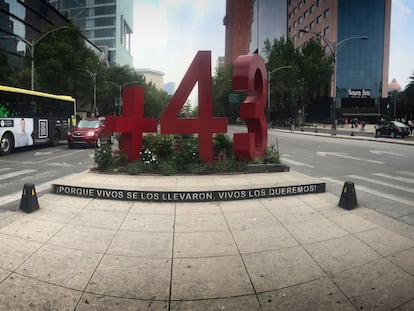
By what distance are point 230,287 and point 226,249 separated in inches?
44.5

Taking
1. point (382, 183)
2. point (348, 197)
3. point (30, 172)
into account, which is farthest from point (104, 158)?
point (382, 183)

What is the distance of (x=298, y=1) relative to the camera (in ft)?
307

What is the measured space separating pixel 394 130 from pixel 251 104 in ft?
88.7

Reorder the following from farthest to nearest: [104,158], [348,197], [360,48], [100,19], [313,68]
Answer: [100,19] → [360,48] → [313,68] → [104,158] → [348,197]

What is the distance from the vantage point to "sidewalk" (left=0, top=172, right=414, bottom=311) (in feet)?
12.6

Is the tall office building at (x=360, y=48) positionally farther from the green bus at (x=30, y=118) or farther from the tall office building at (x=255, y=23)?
the green bus at (x=30, y=118)

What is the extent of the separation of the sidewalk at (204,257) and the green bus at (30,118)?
12910mm

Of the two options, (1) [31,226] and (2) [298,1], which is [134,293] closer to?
(1) [31,226]

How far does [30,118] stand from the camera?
20672mm

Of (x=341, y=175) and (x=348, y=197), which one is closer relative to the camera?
(x=348, y=197)

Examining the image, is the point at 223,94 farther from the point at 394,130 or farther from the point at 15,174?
the point at 15,174

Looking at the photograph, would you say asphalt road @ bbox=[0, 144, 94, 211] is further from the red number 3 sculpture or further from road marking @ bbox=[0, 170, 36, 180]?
the red number 3 sculpture

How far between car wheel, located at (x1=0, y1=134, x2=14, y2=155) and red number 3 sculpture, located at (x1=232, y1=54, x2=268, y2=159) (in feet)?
40.0

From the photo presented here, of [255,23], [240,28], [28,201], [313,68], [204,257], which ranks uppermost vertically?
[240,28]
